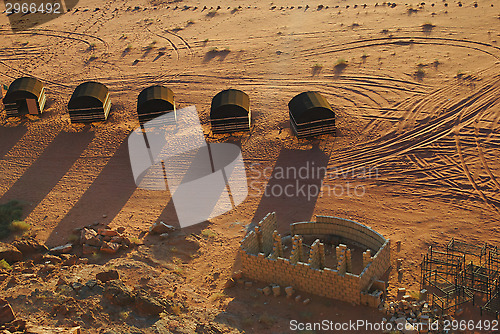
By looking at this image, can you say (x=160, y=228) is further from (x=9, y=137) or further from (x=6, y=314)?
(x=9, y=137)

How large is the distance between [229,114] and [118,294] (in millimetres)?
13229

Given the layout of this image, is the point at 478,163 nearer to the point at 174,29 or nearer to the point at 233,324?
the point at 233,324

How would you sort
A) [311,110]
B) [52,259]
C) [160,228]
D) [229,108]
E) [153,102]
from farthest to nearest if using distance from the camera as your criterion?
[153,102] < [229,108] < [311,110] < [160,228] < [52,259]

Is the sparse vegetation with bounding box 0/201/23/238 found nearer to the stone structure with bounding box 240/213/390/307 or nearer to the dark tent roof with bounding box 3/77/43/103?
the dark tent roof with bounding box 3/77/43/103

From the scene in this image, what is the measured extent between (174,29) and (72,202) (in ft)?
73.1

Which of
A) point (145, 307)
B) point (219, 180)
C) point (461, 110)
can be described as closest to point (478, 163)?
point (461, 110)

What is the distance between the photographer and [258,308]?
20422 mm

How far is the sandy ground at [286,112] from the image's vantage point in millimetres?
25016

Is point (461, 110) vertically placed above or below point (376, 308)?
above

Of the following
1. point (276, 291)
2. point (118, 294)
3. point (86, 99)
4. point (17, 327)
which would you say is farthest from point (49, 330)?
point (86, 99)

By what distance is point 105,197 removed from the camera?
27188 millimetres

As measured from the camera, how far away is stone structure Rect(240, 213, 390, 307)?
20188 millimetres

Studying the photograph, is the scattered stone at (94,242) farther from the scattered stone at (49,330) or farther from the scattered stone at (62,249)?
the scattered stone at (49,330)

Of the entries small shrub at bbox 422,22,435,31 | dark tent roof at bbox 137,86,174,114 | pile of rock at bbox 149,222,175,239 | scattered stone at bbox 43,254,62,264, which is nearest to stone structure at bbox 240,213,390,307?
pile of rock at bbox 149,222,175,239
